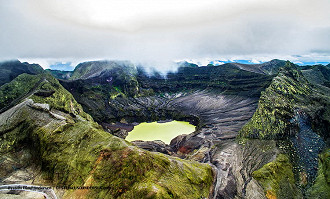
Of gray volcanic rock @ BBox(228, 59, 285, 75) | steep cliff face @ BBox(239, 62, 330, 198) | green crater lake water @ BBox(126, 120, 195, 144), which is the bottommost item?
green crater lake water @ BBox(126, 120, 195, 144)

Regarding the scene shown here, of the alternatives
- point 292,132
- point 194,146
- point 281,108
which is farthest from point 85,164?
point 281,108

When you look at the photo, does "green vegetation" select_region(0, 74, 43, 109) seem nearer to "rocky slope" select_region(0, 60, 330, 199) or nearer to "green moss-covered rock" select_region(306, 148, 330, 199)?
"rocky slope" select_region(0, 60, 330, 199)

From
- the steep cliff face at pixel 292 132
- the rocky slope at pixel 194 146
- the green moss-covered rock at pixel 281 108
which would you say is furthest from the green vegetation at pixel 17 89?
the green moss-covered rock at pixel 281 108

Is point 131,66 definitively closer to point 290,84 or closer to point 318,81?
point 290,84

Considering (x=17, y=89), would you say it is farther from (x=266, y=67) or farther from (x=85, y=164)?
(x=266, y=67)

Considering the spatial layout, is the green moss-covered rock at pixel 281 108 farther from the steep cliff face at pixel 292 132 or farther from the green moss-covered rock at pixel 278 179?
the green moss-covered rock at pixel 278 179

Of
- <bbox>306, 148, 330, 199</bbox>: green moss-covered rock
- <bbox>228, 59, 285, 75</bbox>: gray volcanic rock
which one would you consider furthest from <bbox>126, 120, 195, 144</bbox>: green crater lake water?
<bbox>228, 59, 285, 75</bbox>: gray volcanic rock

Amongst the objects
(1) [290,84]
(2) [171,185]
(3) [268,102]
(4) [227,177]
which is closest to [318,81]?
(1) [290,84]

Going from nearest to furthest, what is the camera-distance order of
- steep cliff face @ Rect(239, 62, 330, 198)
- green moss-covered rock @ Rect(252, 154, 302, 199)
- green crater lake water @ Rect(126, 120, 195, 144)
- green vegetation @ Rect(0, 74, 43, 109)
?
green moss-covered rock @ Rect(252, 154, 302, 199) < steep cliff face @ Rect(239, 62, 330, 198) < green vegetation @ Rect(0, 74, 43, 109) < green crater lake water @ Rect(126, 120, 195, 144)
